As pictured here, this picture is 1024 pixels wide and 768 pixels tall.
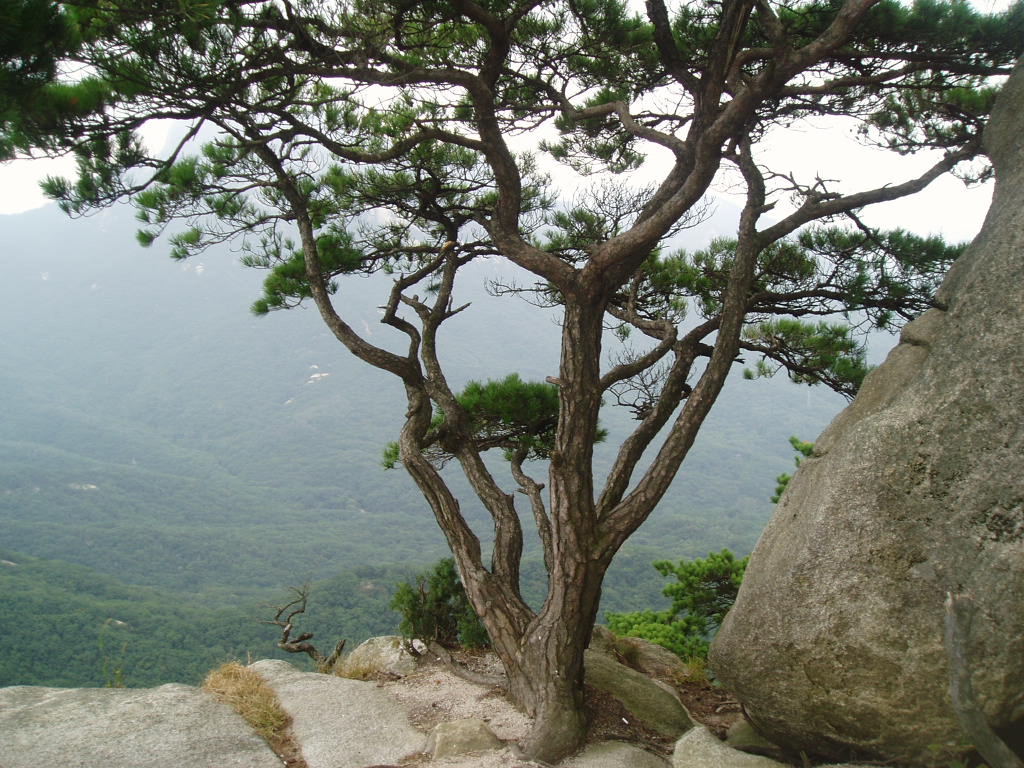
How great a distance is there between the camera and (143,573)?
27.7 m

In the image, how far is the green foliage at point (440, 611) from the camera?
4652 mm

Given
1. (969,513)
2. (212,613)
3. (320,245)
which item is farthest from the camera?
(212,613)

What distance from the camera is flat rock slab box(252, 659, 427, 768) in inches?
122

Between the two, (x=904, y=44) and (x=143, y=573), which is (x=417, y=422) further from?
(x=143, y=573)

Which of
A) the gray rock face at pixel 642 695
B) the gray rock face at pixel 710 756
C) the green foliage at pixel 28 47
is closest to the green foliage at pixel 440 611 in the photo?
the gray rock face at pixel 642 695

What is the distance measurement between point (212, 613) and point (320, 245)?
18310 mm

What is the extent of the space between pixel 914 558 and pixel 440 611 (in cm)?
302

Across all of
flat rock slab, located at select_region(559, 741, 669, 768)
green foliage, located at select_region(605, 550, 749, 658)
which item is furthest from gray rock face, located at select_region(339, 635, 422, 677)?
green foliage, located at select_region(605, 550, 749, 658)

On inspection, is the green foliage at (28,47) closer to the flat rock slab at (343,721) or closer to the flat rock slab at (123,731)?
the flat rock slab at (123,731)

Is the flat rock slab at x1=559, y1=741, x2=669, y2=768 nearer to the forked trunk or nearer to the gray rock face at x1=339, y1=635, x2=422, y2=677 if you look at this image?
the forked trunk

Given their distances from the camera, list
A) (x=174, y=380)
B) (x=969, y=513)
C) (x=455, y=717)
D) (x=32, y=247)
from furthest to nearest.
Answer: (x=32, y=247) → (x=174, y=380) → (x=455, y=717) → (x=969, y=513)

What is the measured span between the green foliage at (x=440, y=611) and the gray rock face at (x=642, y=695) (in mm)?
1007

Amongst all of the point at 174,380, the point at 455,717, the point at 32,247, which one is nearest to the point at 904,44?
the point at 455,717

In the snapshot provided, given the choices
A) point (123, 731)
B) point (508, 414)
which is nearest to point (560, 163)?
point (508, 414)
